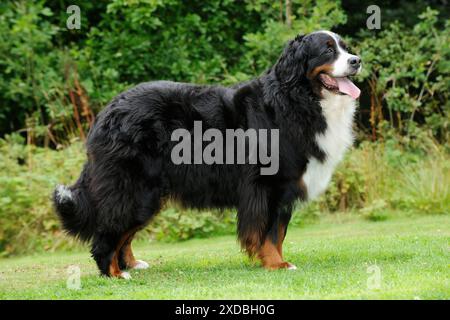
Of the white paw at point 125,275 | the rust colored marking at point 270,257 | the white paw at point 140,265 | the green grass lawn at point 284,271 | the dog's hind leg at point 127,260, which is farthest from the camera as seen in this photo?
the white paw at point 140,265

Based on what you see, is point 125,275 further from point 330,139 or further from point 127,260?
point 330,139

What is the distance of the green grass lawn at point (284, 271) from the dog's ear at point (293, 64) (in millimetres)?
1621

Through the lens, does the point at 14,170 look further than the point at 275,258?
Yes

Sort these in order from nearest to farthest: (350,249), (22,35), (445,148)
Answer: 1. (350,249)
2. (445,148)
3. (22,35)

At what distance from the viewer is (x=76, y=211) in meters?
5.91

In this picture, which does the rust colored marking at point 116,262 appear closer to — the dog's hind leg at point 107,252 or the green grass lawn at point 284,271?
the dog's hind leg at point 107,252

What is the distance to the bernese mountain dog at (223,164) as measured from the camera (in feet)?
19.0

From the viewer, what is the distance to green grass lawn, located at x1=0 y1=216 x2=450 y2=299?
191 inches

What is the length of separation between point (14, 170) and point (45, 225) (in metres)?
1.04

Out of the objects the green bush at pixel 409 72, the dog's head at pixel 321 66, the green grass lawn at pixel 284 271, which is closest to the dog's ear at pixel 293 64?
the dog's head at pixel 321 66

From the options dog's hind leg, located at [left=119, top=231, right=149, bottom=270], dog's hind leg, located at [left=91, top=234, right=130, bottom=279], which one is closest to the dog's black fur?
dog's hind leg, located at [left=91, top=234, right=130, bottom=279]

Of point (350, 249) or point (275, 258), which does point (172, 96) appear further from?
point (350, 249)

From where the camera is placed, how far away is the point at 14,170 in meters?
9.40

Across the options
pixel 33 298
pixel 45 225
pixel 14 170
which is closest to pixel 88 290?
pixel 33 298
